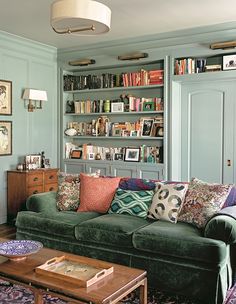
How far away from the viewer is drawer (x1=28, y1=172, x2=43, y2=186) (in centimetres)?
531

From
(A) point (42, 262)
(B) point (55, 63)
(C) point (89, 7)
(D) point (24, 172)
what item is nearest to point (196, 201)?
(A) point (42, 262)

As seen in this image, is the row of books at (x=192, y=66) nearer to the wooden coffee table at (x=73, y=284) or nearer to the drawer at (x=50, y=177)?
the drawer at (x=50, y=177)

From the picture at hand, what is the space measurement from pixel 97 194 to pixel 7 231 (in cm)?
181

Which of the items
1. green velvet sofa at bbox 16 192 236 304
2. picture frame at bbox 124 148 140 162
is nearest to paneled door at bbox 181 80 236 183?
picture frame at bbox 124 148 140 162

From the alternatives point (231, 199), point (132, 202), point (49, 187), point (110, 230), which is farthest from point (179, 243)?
point (49, 187)

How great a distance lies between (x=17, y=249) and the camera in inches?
100

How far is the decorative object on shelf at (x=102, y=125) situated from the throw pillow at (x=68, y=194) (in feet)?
6.90

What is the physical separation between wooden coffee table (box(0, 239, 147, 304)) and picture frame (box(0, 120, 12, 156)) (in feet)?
10.1

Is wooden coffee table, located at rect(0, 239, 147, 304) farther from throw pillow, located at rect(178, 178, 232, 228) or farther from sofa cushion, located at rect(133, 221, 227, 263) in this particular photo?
throw pillow, located at rect(178, 178, 232, 228)

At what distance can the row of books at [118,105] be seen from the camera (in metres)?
5.60

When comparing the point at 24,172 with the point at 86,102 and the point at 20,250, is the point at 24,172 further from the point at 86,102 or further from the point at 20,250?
the point at 20,250

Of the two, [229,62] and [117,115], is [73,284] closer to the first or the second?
[229,62]

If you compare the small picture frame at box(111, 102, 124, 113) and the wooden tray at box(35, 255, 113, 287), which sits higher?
the small picture frame at box(111, 102, 124, 113)

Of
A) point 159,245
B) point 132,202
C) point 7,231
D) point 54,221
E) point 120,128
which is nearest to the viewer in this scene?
point 159,245
